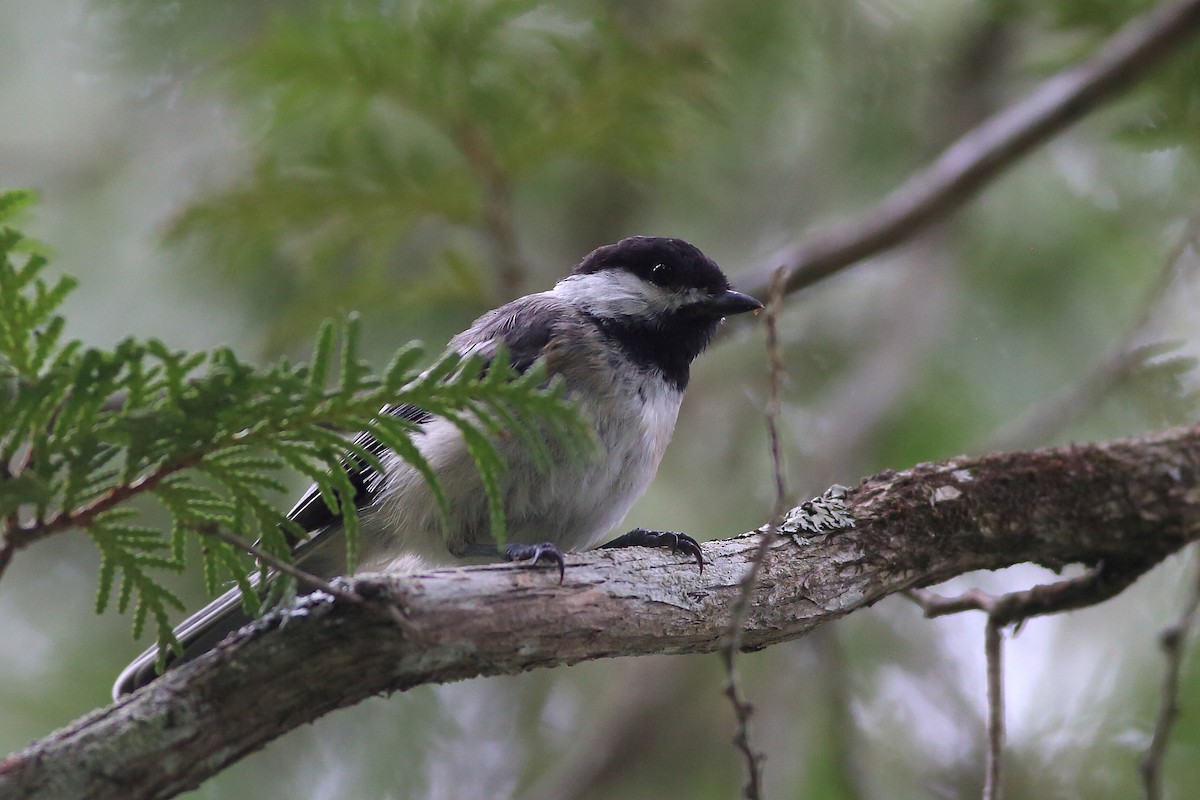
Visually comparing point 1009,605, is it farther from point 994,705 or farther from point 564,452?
point 564,452

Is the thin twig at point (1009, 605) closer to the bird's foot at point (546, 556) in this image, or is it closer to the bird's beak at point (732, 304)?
the bird's foot at point (546, 556)

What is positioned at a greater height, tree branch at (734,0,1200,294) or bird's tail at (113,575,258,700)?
tree branch at (734,0,1200,294)

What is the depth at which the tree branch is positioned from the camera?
154 inches

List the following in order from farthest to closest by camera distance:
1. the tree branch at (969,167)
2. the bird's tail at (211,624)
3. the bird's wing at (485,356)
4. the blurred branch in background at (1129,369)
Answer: the tree branch at (969,167)
the blurred branch in background at (1129,369)
the bird's wing at (485,356)
the bird's tail at (211,624)

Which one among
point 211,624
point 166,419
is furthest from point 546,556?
point 211,624

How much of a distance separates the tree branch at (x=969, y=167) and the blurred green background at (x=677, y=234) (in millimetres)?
220

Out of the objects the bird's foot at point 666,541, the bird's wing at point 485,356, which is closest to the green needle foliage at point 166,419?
the bird's foot at point 666,541

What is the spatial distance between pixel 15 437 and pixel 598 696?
13.2 ft

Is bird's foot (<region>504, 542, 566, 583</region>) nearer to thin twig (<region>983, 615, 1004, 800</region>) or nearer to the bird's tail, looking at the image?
the bird's tail

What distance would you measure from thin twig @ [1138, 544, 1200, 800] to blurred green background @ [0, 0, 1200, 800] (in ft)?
4.53

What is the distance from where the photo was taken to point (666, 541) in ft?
8.27

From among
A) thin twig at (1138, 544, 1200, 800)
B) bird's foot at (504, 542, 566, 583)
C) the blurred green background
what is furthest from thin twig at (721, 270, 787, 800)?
the blurred green background

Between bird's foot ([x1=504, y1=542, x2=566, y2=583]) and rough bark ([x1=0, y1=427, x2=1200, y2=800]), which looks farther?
bird's foot ([x1=504, y1=542, x2=566, y2=583])

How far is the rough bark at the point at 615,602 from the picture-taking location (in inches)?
66.0
